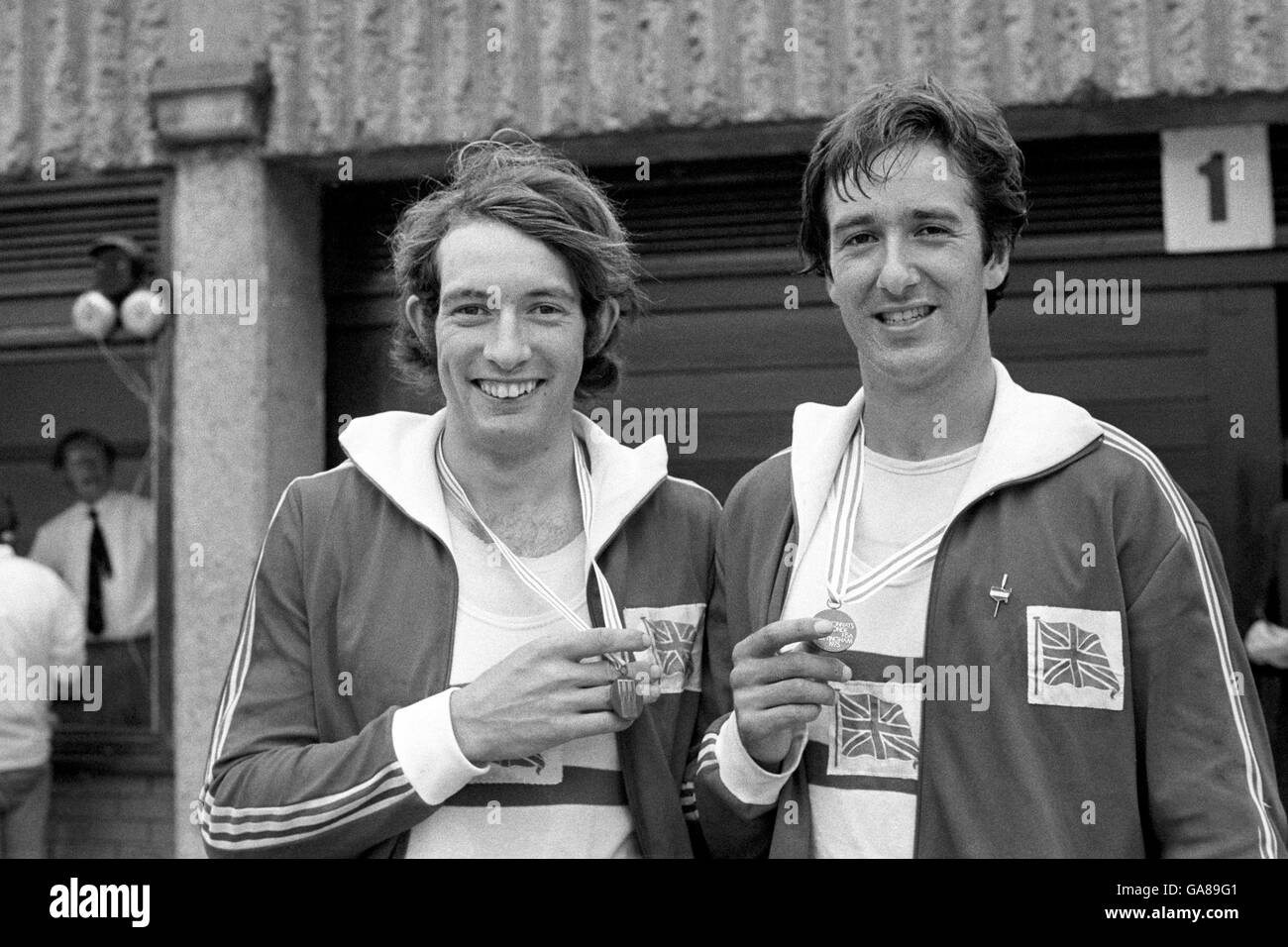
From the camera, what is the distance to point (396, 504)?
8.00 feet

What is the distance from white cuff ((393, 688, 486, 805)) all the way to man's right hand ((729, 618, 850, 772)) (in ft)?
1.46

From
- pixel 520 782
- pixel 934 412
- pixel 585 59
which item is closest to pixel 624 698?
pixel 520 782

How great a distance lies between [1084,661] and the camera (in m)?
2.10

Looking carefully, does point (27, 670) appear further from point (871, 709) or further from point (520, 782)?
point (871, 709)

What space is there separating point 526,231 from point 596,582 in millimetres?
622

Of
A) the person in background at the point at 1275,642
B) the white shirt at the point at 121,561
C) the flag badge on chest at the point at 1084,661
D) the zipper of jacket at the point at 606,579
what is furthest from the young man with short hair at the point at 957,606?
the white shirt at the point at 121,561

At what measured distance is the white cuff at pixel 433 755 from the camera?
2203 mm

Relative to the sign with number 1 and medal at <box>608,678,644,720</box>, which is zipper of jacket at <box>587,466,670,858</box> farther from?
the sign with number 1

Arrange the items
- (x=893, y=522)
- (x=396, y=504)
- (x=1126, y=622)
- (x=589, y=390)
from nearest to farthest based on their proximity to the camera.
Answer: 1. (x=1126, y=622)
2. (x=893, y=522)
3. (x=396, y=504)
4. (x=589, y=390)

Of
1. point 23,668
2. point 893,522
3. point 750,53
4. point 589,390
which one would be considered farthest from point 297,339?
point 893,522

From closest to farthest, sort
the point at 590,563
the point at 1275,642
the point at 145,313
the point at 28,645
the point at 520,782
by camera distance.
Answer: the point at 520,782
the point at 590,563
the point at 1275,642
the point at 28,645
the point at 145,313

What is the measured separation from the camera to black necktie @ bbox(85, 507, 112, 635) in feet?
18.4

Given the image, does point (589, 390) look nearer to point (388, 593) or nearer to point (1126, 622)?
point (388, 593)

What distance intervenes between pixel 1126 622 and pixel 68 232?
189 inches
